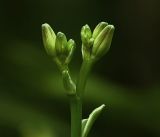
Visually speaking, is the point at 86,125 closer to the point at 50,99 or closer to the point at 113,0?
the point at 50,99

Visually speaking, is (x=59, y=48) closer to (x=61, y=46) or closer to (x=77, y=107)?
(x=61, y=46)

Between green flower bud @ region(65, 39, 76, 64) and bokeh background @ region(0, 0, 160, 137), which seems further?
bokeh background @ region(0, 0, 160, 137)

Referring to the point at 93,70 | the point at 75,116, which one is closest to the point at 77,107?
the point at 75,116

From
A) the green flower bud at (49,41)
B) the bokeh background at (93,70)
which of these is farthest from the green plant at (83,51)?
the bokeh background at (93,70)

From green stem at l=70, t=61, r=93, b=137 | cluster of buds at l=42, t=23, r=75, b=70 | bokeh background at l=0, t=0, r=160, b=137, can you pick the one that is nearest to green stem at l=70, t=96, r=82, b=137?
green stem at l=70, t=61, r=93, b=137

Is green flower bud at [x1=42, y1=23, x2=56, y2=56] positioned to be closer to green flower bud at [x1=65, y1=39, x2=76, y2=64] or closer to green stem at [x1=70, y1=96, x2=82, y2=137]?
green flower bud at [x1=65, y1=39, x2=76, y2=64]

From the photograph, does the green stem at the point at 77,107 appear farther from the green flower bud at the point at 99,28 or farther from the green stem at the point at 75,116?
the green flower bud at the point at 99,28
